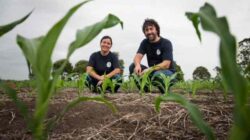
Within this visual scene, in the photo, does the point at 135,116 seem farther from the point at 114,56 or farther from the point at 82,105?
the point at 114,56

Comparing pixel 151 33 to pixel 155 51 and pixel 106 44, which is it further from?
pixel 106 44

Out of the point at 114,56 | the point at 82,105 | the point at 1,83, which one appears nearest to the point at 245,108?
the point at 1,83

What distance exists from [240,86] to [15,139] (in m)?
1.52

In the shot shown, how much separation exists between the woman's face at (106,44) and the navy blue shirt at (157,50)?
430mm

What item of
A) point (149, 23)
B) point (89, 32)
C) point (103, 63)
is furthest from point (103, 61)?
point (89, 32)

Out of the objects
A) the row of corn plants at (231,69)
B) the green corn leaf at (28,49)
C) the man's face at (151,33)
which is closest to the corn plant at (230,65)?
the row of corn plants at (231,69)

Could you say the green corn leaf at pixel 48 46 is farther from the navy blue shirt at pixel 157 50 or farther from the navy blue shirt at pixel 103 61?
the navy blue shirt at pixel 103 61

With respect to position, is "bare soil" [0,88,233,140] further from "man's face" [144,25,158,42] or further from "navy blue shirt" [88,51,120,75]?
"navy blue shirt" [88,51,120,75]

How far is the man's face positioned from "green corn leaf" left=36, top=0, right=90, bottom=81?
3.11 meters

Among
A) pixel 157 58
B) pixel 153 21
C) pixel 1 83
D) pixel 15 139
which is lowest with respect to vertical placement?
pixel 15 139

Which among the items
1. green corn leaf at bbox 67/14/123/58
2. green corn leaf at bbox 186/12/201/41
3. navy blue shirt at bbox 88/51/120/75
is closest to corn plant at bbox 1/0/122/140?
green corn leaf at bbox 67/14/123/58

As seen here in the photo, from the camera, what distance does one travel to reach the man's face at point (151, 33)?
3.93m

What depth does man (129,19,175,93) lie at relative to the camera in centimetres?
394

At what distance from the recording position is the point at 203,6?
27.7 inches
